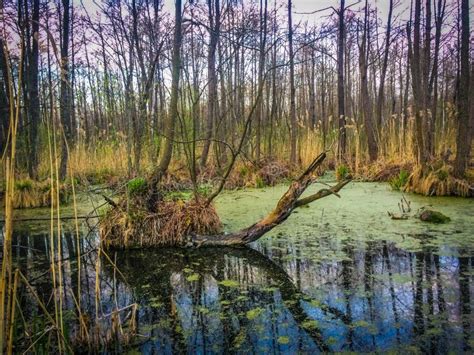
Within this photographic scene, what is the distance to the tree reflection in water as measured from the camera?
161cm

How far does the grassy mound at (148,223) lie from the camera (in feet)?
10.9

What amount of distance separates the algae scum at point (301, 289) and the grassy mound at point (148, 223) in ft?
0.61

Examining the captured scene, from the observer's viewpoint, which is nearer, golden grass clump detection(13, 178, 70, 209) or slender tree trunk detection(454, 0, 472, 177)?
slender tree trunk detection(454, 0, 472, 177)

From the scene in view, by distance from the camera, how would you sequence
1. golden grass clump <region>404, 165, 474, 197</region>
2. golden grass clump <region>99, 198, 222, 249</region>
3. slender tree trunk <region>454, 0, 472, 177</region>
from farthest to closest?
golden grass clump <region>404, 165, 474, 197</region> < slender tree trunk <region>454, 0, 472, 177</region> < golden grass clump <region>99, 198, 222, 249</region>

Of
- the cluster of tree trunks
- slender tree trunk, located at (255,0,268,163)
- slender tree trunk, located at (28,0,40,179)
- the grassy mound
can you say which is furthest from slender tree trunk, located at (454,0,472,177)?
slender tree trunk, located at (28,0,40,179)

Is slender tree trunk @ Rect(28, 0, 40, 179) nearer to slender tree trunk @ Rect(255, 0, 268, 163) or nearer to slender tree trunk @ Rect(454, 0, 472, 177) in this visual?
slender tree trunk @ Rect(255, 0, 268, 163)

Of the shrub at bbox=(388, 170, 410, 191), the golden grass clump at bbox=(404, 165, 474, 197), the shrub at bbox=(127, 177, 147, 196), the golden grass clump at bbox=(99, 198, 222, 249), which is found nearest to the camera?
the golden grass clump at bbox=(99, 198, 222, 249)

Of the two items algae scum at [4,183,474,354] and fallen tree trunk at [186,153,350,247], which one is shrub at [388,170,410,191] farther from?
fallen tree trunk at [186,153,350,247]

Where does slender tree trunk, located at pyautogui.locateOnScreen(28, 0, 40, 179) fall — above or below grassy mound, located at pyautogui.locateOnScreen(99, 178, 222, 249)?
above

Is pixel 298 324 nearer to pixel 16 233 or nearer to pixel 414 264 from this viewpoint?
pixel 414 264

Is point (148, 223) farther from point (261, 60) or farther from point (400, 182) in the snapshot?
point (400, 182)

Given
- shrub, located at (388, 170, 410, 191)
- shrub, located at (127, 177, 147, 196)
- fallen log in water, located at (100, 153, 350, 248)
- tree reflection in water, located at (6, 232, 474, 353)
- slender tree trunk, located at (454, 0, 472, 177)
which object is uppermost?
slender tree trunk, located at (454, 0, 472, 177)

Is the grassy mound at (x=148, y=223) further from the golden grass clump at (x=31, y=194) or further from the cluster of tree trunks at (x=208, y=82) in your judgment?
the golden grass clump at (x=31, y=194)

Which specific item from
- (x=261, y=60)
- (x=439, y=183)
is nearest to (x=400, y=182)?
(x=439, y=183)
